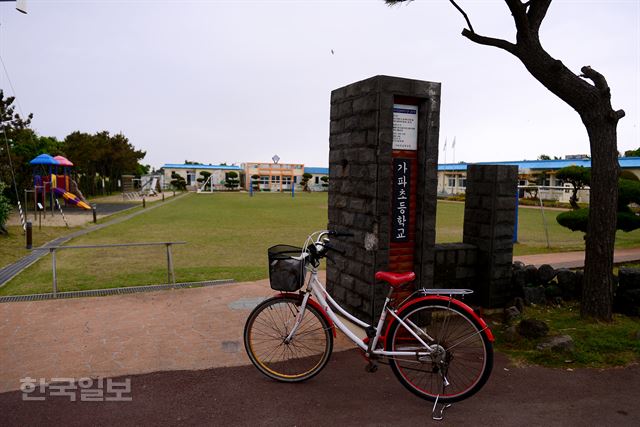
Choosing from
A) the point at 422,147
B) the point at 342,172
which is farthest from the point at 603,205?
the point at 342,172

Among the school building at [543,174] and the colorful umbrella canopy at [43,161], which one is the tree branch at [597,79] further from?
the school building at [543,174]

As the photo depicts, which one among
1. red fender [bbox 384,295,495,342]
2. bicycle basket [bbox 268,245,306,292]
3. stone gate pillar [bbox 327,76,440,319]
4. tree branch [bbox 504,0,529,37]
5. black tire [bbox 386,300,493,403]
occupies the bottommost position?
black tire [bbox 386,300,493,403]

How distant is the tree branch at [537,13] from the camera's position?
542 cm

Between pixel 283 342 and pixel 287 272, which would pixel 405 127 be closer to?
pixel 287 272

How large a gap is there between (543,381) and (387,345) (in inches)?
54.6

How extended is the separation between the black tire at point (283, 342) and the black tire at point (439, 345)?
572 mm

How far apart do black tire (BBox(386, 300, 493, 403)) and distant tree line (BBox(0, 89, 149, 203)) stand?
15609mm

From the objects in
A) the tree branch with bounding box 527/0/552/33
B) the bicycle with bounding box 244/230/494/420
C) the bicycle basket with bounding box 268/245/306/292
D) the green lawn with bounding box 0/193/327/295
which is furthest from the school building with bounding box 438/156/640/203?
the bicycle basket with bounding box 268/245/306/292

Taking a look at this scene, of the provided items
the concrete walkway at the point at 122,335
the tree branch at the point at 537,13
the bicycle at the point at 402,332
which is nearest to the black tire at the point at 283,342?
the bicycle at the point at 402,332

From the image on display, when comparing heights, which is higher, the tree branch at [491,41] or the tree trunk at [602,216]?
the tree branch at [491,41]

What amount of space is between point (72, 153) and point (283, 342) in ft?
131

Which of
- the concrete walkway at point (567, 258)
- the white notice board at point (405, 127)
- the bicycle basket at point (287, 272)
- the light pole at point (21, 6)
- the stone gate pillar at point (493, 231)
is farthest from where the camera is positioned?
the concrete walkway at point (567, 258)

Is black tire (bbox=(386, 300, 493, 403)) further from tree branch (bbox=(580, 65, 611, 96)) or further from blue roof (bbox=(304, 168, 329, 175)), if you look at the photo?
blue roof (bbox=(304, 168, 329, 175))

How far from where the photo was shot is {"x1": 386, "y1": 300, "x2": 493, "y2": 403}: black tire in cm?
322
